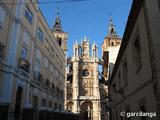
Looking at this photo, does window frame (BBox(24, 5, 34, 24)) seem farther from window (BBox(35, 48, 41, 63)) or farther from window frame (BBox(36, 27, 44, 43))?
window (BBox(35, 48, 41, 63))

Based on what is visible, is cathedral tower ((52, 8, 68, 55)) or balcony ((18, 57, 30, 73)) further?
cathedral tower ((52, 8, 68, 55))

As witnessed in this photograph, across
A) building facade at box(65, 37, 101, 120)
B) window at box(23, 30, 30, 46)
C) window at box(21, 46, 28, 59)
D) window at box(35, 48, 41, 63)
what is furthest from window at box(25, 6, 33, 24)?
building facade at box(65, 37, 101, 120)

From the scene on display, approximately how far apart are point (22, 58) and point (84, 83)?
43613mm

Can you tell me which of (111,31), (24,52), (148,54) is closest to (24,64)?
(24,52)

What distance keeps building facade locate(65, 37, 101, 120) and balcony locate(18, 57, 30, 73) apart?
126 ft

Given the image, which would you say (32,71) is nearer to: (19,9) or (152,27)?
(19,9)

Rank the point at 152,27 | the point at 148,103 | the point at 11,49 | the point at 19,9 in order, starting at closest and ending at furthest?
the point at 152,27 → the point at 148,103 → the point at 11,49 → the point at 19,9

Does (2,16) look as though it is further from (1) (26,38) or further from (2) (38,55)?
(2) (38,55)

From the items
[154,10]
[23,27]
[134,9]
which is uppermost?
[23,27]

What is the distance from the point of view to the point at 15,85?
12859mm

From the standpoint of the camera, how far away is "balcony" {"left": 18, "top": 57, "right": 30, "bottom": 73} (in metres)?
13.7

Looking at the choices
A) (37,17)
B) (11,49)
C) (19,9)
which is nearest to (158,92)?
(11,49)

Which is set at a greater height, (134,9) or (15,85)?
(134,9)

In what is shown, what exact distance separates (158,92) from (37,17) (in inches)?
598
